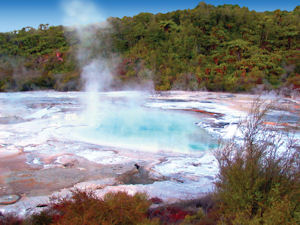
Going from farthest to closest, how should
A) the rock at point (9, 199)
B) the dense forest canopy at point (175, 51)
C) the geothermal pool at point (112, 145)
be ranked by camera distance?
the dense forest canopy at point (175, 51), the geothermal pool at point (112, 145), the rock at point (9, 199)

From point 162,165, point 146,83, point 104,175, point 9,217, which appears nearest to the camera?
point 9,217

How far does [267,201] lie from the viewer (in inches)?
130

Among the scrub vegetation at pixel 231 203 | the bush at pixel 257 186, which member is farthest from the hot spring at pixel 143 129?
the bush at pixel 257 186

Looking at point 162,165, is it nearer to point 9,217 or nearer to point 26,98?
point 9,217

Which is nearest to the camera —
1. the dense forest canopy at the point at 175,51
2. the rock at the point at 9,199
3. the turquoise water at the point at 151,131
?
the rock at the point at 9,199

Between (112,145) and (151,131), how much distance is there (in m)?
1.72

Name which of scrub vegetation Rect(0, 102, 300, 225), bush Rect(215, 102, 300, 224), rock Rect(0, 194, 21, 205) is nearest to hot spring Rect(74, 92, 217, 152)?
rock Rect(0, 194, 21, 205)

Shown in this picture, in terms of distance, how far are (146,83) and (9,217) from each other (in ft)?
47.5

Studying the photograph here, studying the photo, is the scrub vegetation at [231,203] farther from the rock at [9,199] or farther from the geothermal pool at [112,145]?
the geothermal pool at [112,145]

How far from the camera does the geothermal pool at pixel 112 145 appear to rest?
509 cm

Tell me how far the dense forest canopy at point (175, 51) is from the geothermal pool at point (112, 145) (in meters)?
4.57

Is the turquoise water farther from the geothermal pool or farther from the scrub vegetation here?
the scrub vegetation

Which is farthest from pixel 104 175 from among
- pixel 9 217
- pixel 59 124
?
pixel 59 124

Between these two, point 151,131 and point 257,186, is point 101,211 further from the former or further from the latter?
point 151,131
